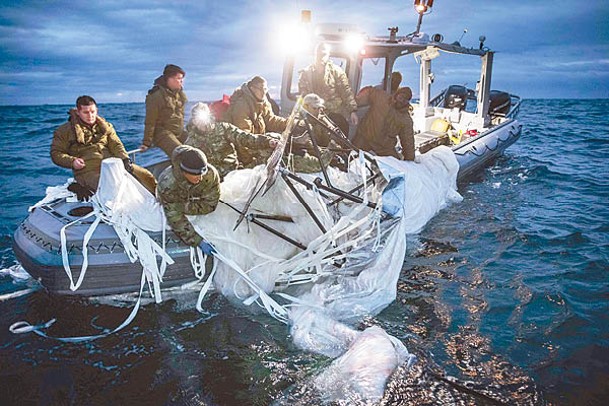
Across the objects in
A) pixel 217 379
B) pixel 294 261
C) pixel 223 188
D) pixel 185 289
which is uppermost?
pixel 223 188

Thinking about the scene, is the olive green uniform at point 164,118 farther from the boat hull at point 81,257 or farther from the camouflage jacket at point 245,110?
the boat hull at point 81,257

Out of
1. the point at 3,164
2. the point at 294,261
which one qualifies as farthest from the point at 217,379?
the point at 3,164

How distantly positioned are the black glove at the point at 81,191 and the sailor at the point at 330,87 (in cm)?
366

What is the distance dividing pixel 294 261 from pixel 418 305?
64.5 inches

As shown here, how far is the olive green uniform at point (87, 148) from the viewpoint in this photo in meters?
4.68

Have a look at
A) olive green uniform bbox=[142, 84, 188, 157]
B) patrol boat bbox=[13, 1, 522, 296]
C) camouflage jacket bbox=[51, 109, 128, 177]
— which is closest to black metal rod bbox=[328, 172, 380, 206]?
patrol boat bbox=[13, 1, 522, 296]

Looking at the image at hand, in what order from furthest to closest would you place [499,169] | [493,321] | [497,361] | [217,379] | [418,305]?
1. [499,169]
2. [418,305]
3. [493,321]
4. [497,361]
5. [217,379]

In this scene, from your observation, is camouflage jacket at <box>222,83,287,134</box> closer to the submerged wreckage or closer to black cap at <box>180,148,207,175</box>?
the submerged wreckage

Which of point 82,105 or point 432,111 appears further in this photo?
point 432,111

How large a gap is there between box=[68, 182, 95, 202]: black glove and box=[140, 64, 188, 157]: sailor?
0.97 meters

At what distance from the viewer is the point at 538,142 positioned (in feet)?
56.4

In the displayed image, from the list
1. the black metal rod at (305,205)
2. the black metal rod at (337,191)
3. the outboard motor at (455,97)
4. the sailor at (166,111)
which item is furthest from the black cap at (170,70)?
the outboard motor at (455,97)

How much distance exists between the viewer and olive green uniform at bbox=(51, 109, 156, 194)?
4.68 metres

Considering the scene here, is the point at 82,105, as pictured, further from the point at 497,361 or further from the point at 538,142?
the point at 538,142
